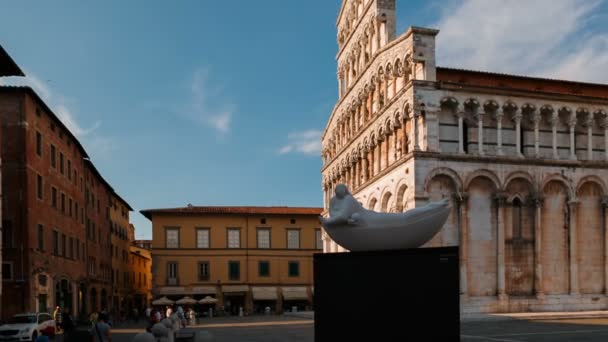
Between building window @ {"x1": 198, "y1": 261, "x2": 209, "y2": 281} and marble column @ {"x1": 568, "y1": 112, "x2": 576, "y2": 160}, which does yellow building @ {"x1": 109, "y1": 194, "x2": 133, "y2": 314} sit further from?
marble column @ {"x1": 568, "y1": 112, "x2": 576, "y2": 160}

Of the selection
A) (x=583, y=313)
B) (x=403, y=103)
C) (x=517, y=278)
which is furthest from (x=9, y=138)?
(x=583, y=313)

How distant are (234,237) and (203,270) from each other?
3.82 meters

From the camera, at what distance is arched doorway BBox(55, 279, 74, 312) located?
3334 centimetres

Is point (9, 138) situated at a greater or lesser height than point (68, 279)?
greater

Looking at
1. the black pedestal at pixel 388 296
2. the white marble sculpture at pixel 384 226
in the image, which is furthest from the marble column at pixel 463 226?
the black pedestal at pixel 388 296

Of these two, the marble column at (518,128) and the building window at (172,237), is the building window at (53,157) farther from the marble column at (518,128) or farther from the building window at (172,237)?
the marble column at (518,128)

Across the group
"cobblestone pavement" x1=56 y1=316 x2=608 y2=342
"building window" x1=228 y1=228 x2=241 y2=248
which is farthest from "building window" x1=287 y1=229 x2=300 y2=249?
"cobblestone pavement" x1=56 y1=316 x2=608 y2=342

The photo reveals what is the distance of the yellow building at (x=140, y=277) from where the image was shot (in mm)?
67562

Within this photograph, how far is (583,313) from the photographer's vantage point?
2792 cm

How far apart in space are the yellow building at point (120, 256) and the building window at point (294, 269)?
14759 mm

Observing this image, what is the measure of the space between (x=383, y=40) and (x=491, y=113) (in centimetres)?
769

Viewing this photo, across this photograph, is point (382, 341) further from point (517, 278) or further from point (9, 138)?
point (9, 138)

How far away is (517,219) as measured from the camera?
29047mm

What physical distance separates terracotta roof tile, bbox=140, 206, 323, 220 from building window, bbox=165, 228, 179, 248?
1.46 m
